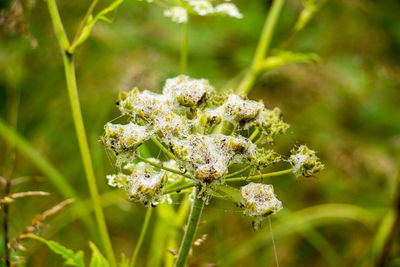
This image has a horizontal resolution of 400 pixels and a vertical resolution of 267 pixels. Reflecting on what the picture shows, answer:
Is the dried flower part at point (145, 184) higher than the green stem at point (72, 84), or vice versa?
the green stem at point (72, 84)

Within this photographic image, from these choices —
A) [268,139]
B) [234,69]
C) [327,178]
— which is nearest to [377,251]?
[327,178]

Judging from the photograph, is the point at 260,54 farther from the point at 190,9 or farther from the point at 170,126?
the point at 170,126

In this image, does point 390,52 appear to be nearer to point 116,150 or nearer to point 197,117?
point 197,117

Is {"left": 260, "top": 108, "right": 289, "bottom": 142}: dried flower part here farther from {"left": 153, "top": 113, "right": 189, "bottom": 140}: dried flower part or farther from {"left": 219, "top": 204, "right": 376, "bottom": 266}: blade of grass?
{"left": 219, "top": 204, "right": 376, "bottom": 266}: blade of grass

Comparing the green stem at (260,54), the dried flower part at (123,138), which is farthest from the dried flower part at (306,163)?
the green stem at (260,54)

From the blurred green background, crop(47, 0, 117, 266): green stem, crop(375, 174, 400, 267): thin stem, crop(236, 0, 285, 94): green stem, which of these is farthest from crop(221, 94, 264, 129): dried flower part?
crop(375, 174, 400, 267): thin stem

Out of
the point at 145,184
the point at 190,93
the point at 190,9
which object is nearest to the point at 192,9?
the point at 190,9

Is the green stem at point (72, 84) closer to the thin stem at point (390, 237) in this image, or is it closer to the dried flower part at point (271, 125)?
the dried flower part at point (271, 125)

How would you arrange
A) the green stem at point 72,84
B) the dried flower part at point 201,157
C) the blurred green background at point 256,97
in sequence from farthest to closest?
1. the blurred green background at point 256,97
2. the green stem at point 72,84
3. the dried flower part at point 201,157

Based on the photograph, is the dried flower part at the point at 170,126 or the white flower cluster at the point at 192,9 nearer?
the dried flower part at the point at 170,126
